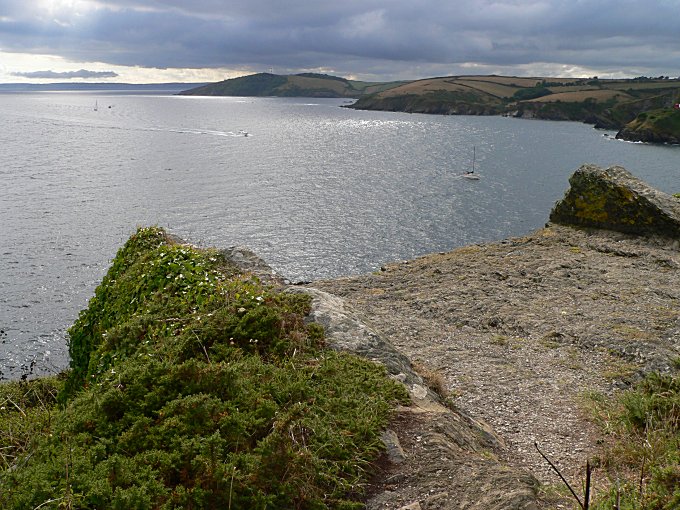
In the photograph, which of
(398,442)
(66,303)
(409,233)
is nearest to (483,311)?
(398,442)

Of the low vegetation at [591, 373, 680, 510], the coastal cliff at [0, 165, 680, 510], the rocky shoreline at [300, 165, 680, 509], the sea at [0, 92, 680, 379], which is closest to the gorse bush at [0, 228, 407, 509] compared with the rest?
the coastal cliff at [0, 165, 680, 510]

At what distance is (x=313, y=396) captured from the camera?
6.26 meters

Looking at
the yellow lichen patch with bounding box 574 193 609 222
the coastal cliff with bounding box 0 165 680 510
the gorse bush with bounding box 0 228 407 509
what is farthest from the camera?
the yellow lichen patch with bounding box 574 193 609 222

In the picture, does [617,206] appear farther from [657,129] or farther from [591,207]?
[657,129]

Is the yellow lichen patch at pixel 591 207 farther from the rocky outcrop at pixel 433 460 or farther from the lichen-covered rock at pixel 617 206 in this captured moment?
the rocky outcrop at pixel 433 460

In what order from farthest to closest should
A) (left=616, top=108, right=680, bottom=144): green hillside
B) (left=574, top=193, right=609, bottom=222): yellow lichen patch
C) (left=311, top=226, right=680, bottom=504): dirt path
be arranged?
(left=616, top=108, right=680, bottom=144): green hillside
(left=574, top=193, right=609, bottom=222): yellow lichen patch
(left=311, top=226, right=680, bottom=504): dirt path

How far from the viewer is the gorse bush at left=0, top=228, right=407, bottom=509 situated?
4723 millimetres

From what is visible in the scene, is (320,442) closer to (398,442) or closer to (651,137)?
(398,442)

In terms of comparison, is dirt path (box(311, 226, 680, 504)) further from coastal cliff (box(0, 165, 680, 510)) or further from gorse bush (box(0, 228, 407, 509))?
gorse bush (box(0, 228, 407, 509))

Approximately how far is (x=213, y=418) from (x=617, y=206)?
72.6ft

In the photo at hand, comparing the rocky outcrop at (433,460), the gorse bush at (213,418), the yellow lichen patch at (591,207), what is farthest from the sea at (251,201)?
the rocky outcrop at (433,460)

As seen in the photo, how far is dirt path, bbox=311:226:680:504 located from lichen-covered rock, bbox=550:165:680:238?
2.43 ft

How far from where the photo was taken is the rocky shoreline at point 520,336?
→ 5867mm

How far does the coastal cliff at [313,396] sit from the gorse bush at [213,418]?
0.8 inches
